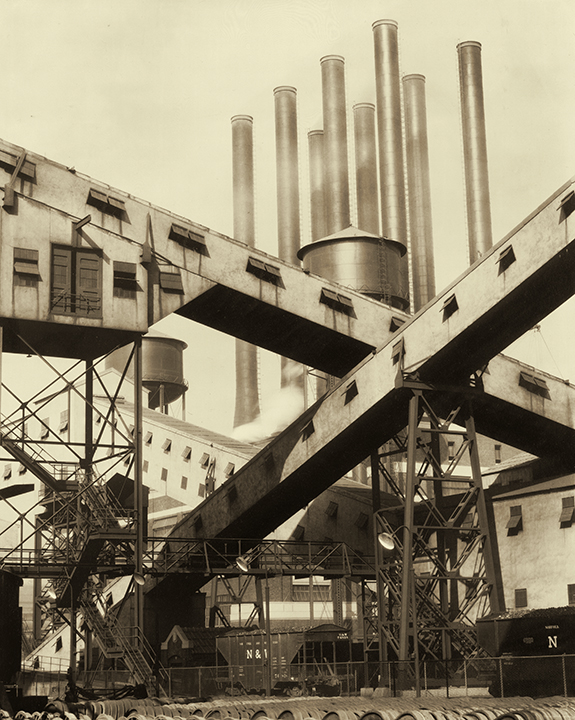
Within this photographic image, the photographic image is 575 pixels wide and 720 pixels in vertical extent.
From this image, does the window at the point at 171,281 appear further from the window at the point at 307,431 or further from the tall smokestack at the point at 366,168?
the tall smokestack at the point at 366,168

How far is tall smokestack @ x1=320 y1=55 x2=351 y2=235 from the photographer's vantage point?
70312 millimetres

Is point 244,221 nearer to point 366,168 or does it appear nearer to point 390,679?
point 366,168

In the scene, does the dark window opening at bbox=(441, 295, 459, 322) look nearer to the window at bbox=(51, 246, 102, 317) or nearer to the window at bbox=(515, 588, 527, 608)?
the window at bbox=(51, 246, 102, 317)

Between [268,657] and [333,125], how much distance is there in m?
46.7

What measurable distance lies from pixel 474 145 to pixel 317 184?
488 inches

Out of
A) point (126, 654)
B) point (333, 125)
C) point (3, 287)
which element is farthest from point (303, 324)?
point (333, 125)

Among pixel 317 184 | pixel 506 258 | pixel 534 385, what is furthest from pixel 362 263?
pixel 506 258

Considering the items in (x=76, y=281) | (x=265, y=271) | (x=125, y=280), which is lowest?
(x=76, y=281)

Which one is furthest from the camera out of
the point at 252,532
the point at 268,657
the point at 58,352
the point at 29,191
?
the point at 252,532

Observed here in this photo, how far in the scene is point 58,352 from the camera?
120 feet

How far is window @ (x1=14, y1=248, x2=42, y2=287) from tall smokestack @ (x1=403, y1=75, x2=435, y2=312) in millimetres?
39014

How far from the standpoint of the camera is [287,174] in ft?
247

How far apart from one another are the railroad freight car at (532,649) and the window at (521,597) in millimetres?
8962

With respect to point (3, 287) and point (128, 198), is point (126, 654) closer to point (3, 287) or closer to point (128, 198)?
point (3, 287)
